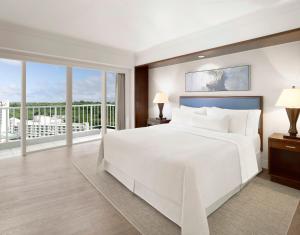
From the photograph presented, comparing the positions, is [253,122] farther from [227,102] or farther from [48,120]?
[48,120]

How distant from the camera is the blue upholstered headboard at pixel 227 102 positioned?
3.31m

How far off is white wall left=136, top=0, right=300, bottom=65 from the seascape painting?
25.5 inches

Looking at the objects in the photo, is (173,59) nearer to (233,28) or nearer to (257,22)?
(233,28)

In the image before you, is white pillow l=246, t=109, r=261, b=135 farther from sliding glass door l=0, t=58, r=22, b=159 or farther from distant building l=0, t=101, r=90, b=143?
sliding glass door l=0, t=58, r=22, b=159

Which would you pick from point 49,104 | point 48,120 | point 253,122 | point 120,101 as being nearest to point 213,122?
point 253,122

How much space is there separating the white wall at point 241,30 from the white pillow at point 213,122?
1.31m

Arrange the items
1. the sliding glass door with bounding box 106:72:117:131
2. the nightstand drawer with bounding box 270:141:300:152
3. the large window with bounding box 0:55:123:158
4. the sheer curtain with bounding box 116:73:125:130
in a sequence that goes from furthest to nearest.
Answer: the sheer curtain with bounding box 116:73:125:130 < the sliding glass door with bounding box 106:72:117:131 < the large window with bounding box 0:55:123:158 < the nightstand drawer with bounding box 270:141:300:152

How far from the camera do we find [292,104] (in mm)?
2559

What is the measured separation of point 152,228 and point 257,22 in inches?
125

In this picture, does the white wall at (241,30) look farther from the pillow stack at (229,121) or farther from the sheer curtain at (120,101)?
the sheer curtain at (120,101)

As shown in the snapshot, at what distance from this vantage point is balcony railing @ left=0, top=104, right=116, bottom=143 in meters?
4.82

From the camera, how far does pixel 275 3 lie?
2521 mm

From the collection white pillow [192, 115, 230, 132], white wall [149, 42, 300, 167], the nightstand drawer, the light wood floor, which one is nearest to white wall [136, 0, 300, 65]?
white wall [149, 42, 300, 167]

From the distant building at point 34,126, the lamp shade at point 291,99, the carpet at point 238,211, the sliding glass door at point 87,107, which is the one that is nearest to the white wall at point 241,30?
the lamp shade at point 291,99
